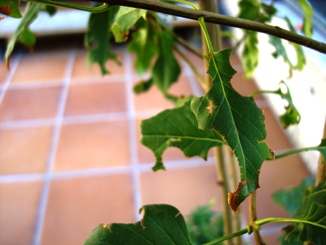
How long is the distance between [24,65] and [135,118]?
70cm

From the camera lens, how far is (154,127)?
1.42ft

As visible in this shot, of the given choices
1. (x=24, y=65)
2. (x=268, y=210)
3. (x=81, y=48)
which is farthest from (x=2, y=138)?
(x=268, y=210)

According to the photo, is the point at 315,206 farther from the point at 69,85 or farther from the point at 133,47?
the point at 69,85

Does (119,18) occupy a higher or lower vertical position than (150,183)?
higher

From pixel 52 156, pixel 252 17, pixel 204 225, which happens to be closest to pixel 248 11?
pixel 252 17

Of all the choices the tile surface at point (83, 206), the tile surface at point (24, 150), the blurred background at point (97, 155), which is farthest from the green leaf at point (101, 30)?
the tile surface at point (24, 150)

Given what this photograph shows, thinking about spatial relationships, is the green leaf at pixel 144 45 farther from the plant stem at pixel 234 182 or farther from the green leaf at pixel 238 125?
the green leaf at pixel 238 125

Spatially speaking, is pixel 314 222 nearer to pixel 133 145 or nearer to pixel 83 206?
pixel 83 206

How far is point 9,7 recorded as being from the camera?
0.93 feet

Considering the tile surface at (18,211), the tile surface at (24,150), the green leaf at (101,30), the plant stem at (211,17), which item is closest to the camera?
the plant stem at (211,17)

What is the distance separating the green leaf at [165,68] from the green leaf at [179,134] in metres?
0.23

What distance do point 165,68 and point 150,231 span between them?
0.41m

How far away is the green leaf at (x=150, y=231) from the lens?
1.11ft

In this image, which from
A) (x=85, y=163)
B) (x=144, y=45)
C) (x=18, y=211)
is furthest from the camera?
(x=85, y=163)
